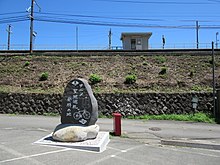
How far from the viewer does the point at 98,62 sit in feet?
78.6

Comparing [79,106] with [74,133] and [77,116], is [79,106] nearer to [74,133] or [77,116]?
[77,116]

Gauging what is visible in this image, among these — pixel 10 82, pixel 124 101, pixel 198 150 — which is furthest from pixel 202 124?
pixel 10 82

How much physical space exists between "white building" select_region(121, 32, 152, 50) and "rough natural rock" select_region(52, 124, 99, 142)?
29.1m

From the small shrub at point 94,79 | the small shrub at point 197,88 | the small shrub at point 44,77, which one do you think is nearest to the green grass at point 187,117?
the small shrub at point 197,88

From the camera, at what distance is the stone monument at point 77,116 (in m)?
8.20

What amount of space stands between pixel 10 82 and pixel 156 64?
13222 mm

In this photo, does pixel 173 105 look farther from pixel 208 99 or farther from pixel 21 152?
pixel 21 152

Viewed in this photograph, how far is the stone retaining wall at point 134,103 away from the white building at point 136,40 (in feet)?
66.0

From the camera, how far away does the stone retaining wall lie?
55.6 ft

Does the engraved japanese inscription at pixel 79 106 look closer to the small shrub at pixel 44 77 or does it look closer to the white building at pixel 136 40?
the small shrub at pixel 44 77

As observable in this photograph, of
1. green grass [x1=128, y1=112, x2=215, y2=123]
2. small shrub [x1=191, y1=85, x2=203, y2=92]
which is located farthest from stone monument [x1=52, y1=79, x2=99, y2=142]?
small shrub [x1=191, y1=85, x2=203, y2=92]

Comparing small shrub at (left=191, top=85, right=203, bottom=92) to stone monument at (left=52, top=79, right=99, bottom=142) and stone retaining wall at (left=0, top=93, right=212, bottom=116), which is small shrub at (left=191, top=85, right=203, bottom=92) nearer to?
stone retaining wall at (left=0, top=93, right=212, bottom=116)

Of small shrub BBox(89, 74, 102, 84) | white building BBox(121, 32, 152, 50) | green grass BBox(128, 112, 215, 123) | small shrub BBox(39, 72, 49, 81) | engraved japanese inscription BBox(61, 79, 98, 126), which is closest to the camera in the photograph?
engraved japanese inscription BBox(61, 79, 98, 126)

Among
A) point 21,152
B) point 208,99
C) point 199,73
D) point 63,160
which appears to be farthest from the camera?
point 199,73
